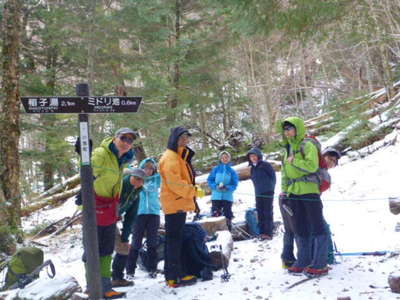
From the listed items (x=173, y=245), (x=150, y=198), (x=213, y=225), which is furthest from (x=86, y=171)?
(x=213, y=225)

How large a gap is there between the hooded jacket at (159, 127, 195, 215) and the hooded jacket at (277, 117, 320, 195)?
128 centimetres

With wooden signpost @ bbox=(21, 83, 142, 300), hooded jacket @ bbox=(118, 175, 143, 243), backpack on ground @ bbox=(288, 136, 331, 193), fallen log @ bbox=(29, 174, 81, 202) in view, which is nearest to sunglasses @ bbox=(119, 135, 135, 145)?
wooden signpost @ bbox=(21, 83, 142, 300)

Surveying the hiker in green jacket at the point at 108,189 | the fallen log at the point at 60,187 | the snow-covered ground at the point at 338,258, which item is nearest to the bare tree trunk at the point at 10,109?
the snow-covered ground at the point at 338,258

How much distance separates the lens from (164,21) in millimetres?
15734

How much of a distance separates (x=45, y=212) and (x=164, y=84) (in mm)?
6455

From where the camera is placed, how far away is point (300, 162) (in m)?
5.18

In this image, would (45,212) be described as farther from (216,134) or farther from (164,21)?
(216,134)

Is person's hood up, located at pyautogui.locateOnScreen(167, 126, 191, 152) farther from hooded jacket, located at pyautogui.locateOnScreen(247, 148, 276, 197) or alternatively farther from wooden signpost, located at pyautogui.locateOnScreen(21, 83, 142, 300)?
hooded jacket, located at pyautogui.locateOnScreen(247, 148, 276, 197)

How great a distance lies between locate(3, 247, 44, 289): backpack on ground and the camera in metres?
5.33

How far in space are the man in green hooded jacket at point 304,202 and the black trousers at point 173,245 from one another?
4.76 feet

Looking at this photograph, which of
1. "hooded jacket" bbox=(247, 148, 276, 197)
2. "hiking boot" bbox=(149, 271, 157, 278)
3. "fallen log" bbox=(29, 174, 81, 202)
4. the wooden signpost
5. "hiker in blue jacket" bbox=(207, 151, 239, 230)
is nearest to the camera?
the wooden signpost

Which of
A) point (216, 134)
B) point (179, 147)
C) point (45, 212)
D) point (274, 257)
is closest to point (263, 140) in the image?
point (216, 134)

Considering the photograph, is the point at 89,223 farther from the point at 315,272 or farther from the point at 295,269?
the point at 315,272

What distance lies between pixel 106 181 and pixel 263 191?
4090mm
